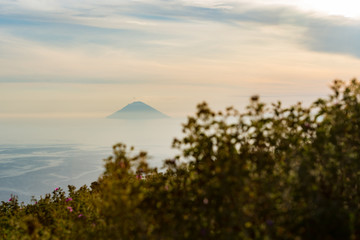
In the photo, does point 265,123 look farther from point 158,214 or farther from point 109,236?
point 109,236

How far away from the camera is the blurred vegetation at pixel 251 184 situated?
4.94m

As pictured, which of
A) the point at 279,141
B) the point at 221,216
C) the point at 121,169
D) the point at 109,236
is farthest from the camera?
the point at 279,141

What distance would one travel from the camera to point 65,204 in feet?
32.4

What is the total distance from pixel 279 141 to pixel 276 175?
112 centimetres

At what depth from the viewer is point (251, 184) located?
5.01m

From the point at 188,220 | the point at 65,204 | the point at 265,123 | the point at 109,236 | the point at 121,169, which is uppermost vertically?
the point at 265,123

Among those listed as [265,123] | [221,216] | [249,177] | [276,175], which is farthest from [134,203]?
[265,123]

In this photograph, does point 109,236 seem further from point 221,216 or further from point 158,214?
point 221,216

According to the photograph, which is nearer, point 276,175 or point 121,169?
point 276,175

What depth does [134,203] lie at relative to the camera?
202 inches

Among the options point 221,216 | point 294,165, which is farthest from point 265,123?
point 221,216

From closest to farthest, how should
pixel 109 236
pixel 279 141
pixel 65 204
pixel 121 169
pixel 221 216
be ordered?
pixel 221 216, pixel 109 236, pixel 121 169, pixel 279 141, pixel 65 204

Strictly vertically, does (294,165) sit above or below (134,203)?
above

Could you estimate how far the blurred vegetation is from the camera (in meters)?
4.94
